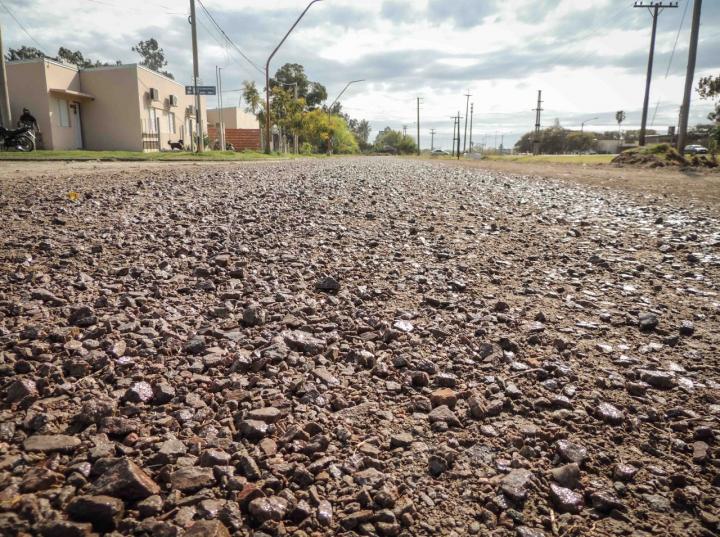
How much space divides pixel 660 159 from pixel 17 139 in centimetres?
2747

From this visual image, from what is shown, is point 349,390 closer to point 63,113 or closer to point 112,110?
point 63,113

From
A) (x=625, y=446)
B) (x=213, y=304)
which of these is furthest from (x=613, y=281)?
(x=213, y=304)

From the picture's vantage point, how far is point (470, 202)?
8609 millimetres

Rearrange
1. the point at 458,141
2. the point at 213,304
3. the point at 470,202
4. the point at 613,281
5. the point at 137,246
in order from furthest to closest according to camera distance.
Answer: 1. the point at 458,141
2. the point at 470,202
3. the point at 137,246
4. the point at 613,281
5. the point at 213,304

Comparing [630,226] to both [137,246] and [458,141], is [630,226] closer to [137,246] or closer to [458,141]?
[137,246]

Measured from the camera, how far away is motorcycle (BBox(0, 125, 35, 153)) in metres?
18.7

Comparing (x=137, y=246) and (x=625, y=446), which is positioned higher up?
(x=137, y=246)

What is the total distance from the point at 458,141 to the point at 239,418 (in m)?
80.6

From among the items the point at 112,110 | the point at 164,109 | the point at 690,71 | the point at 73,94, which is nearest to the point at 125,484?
the point at 690,71

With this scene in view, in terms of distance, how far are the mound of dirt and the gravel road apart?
747 inches

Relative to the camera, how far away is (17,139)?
62.6 feet

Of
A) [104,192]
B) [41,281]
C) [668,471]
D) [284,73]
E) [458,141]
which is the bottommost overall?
[668,471]

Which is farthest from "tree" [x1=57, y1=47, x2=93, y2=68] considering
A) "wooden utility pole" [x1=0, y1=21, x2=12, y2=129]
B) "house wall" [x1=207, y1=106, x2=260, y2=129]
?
"wooden utility pole" [x1=0, y1=21, x2=12, y2=129]

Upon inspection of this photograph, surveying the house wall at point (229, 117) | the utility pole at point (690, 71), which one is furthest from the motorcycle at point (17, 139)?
the house wall at point (229, 117)
